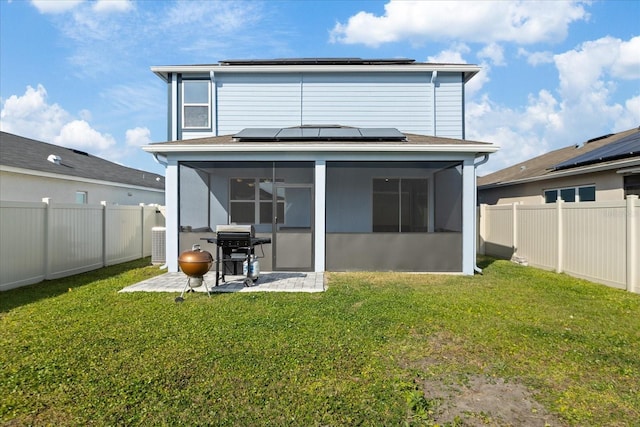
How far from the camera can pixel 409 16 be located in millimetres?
12766

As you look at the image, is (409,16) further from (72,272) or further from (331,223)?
(72,272)

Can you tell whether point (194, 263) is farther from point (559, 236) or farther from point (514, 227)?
point (514, 227)

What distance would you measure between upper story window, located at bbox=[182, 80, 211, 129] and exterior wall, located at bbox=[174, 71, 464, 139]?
0.27 metres

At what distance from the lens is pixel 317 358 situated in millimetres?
3625

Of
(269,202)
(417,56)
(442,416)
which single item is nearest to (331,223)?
(269,202)

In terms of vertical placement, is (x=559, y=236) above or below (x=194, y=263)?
above

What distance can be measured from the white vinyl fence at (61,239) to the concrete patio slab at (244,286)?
93.3 inches

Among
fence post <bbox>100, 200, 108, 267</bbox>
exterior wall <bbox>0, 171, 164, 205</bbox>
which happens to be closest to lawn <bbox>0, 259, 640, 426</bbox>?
fence post <bbox>100, 200, 108, 267</bbox>

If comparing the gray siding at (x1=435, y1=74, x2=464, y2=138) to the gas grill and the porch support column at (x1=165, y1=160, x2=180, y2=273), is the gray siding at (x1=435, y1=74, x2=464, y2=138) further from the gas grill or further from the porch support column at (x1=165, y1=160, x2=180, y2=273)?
the porch support column at (x1=165, y1=160, x2=180, y2=273)

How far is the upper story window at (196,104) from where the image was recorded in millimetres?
11188

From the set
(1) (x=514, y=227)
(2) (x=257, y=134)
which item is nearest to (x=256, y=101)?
(2) (x=257, y=134)

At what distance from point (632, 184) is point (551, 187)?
3496 mm

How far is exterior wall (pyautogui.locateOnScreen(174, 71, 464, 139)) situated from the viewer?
11289 mm

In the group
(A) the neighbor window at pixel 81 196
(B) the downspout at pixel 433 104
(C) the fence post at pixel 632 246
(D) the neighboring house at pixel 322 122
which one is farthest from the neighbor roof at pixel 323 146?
(A) the neighbor window at pixel 81 196
